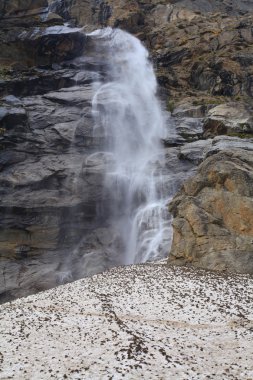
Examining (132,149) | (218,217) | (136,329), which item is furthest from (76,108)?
(136,329)

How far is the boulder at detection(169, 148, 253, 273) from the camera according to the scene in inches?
901

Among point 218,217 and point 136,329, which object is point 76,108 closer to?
point 218,217

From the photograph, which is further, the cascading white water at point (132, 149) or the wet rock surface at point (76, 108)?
the wet rock surface at point (76, 108)

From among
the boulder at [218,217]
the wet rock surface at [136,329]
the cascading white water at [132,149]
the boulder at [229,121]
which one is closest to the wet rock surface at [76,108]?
the boulder at [229,121]

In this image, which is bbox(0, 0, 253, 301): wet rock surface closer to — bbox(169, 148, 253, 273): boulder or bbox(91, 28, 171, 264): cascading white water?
bbox(169, 148, 253, 273): boulder

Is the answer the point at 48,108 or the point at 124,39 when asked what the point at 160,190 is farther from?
the point at 124,39

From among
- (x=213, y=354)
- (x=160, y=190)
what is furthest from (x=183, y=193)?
(x=213, y=354)

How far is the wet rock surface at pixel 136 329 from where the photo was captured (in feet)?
39.7

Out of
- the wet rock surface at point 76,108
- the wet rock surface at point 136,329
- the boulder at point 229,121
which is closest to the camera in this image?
the wet rock surface at point 136,329

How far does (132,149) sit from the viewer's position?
45406mm

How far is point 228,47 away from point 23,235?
4138 cm

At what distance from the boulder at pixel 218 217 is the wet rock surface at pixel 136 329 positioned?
172 centimetres

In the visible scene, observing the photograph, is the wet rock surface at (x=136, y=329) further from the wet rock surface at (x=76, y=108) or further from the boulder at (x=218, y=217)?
the wet rock surface at (x=76, y=108)

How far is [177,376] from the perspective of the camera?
1140 centimetres
